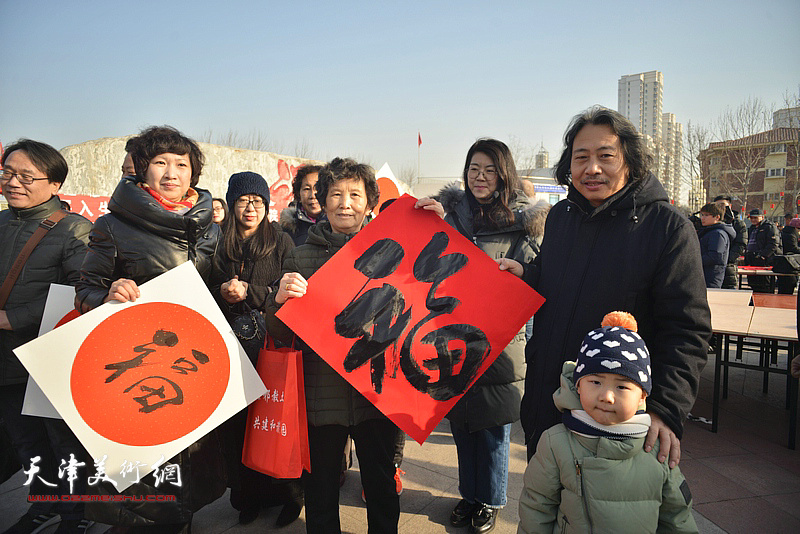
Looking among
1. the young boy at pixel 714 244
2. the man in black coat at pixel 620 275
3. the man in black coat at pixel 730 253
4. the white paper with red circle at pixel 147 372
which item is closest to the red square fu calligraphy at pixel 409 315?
the man in black coat at pixel 620 275

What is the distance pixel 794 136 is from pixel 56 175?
24.4 metres

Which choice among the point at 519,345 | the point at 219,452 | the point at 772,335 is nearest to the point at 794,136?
the point at 772,335

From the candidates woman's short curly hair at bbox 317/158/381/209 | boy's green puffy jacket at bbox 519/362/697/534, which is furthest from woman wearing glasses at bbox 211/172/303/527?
boy's green puffy jacket at bbox 519/362/697/534

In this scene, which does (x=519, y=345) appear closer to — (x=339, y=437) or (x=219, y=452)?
(x=339, y=437)

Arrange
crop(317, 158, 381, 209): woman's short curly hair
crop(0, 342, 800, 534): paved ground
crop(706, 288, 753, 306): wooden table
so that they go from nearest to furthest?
crop(317, 158, 381, 209): woman's short curly hair
crop(0, 342, 800, 534): paved ground
crop(706, 288, 753, 306): wooden table

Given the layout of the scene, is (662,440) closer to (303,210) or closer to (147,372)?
(147,372)

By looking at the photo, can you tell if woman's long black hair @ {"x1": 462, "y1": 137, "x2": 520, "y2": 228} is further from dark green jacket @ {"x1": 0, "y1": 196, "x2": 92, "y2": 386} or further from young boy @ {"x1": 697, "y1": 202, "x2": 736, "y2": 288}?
young boy @ {"x1": 697, "y1": 202, "x2": 736, "y2": 288}

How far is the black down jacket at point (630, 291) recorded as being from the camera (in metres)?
1.48

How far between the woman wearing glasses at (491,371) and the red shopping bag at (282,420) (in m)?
0.84

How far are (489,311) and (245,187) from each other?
1590 millimetres

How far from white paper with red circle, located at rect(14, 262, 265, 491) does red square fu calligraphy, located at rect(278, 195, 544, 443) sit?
0.40 m

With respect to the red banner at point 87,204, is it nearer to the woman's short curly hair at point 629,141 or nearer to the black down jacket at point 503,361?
the black down jacket at point 503,361

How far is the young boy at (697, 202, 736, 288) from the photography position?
20.7ft

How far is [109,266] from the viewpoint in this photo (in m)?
1.98
